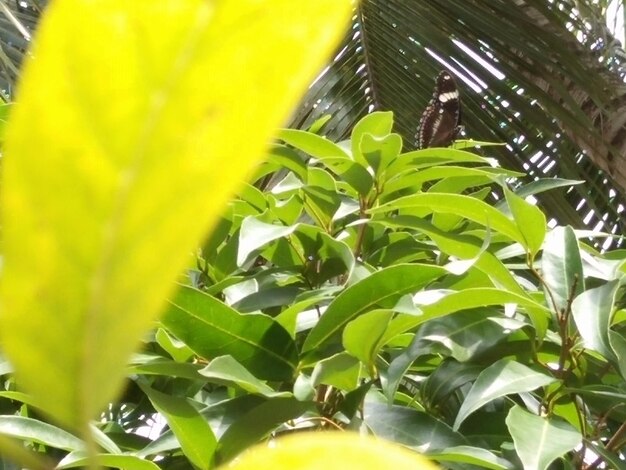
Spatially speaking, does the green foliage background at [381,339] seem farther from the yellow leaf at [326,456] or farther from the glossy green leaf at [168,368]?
the yellow leaf at [326,456]

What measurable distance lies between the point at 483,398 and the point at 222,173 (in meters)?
0.40

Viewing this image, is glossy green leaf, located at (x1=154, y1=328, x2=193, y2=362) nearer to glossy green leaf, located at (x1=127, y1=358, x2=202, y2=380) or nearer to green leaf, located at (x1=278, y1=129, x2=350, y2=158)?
glossy green leaf, located at (x1=127, y1=358, x2=202, y2=380)

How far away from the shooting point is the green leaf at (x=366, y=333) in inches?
19.1

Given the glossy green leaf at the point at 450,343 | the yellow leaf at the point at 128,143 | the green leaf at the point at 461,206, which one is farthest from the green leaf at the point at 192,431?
the yellow leaf at the point at 128,143

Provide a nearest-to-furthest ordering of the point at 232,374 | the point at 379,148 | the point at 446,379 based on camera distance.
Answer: the point at 232,374 → the point at 446,379 → the point at 379,148

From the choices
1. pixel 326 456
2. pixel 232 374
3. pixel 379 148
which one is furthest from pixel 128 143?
pixel 379 148

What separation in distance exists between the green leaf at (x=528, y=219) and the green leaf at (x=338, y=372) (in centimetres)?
19

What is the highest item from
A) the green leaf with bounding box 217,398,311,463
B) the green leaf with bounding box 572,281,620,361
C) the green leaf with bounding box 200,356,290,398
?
the green leaf with bounding box 572,281,620,361

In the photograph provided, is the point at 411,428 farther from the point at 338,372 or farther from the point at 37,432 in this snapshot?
the point at 37,432

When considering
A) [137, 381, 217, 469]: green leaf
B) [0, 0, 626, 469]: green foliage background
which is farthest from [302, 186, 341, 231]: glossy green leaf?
[137, 381, 217, 469]: green leaf

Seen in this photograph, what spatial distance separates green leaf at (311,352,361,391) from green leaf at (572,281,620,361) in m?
0.15

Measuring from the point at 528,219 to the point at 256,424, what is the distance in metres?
0.27

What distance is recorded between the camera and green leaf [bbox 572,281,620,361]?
0.53 metres

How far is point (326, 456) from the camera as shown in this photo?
136 millimetres
